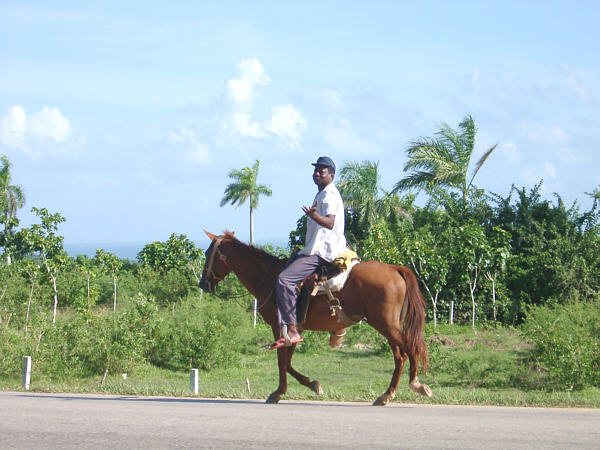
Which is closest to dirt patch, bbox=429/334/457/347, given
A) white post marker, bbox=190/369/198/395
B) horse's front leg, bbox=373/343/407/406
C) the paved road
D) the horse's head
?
white post marker, bbox=190/369/198/395

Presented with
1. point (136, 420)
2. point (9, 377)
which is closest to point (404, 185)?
point (9, 377)

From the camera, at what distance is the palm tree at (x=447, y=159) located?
33281 mm

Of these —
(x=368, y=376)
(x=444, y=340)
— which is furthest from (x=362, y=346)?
(x=368, y=376)

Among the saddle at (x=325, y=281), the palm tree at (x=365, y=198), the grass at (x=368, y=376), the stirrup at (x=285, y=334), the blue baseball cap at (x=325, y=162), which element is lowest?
the grass at (x=368, y=376)

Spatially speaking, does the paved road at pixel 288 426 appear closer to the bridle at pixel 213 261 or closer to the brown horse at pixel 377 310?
the brown horse at pixel 377 310

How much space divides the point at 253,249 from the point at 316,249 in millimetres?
1167

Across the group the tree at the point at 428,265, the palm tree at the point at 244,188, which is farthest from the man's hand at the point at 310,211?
the palm tree at the point at 244,188

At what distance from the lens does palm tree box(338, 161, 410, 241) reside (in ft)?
119

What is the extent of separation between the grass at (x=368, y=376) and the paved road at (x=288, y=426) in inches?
50.1

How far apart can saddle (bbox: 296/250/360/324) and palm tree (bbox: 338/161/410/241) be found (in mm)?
26170

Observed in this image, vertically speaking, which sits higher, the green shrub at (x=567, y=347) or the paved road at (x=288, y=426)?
the green shrub at (x=567, y=347)

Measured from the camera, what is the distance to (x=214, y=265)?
10609 mm

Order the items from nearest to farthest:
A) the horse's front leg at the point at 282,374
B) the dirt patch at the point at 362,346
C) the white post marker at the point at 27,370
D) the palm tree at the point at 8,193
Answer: the horse's front leg at the point at 282,374 < the white post marker at the point at 27,370 < the dirt patch at the point at 362,346 < the palm tree at the point at 8,193

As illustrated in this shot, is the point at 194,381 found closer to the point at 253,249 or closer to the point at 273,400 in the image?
the point at 273,400
